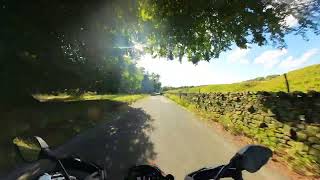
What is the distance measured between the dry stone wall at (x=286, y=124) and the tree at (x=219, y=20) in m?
5.07

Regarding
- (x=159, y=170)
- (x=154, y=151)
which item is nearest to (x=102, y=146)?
(x=154, y=151)

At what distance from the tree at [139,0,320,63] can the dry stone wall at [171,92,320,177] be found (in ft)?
16.6

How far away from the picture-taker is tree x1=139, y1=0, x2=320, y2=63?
1939 cm

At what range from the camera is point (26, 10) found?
16375 millimetres

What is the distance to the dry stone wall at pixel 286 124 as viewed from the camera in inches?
362

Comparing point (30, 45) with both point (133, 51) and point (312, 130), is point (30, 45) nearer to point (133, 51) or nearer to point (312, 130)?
point (133, 51)

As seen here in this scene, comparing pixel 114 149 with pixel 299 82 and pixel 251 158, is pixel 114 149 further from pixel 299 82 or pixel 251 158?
pixel 299 82

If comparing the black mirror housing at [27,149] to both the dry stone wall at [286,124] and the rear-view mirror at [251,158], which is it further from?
the rear-view mirror at [251,158]

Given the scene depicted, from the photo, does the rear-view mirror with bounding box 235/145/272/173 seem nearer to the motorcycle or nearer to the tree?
the motorcycle

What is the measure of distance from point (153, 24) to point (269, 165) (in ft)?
47.3

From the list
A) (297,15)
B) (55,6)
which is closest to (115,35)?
(55,6)

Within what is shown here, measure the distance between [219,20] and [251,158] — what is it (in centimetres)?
2037

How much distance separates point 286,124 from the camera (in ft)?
35.9

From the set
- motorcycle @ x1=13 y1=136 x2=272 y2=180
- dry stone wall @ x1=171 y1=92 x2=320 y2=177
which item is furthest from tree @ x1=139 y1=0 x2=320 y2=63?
motorcycle @ x1=13 y1=136 x2=272 y2=180
